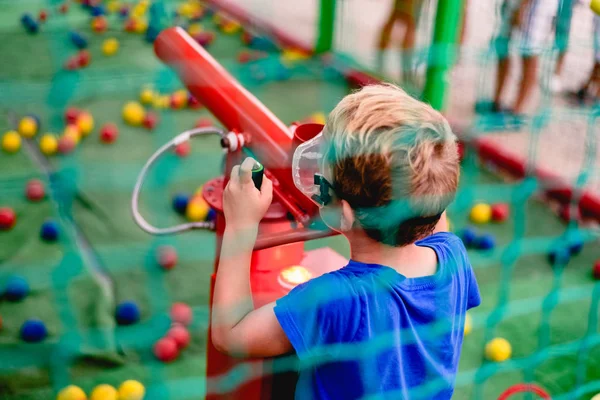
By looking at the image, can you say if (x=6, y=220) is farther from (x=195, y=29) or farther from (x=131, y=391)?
(x=195, y=29)

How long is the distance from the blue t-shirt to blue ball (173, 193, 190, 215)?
1.26m

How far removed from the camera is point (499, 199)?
91.7 inches

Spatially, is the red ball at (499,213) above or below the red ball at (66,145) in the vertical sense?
below

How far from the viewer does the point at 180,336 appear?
1.57 metres

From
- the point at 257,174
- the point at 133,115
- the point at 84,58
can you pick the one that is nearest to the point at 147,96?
the point at 133,115

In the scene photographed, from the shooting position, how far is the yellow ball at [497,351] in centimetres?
164

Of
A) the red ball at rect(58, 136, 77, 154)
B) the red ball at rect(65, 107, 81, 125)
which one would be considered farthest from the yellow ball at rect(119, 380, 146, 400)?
the red ball at rect(65, 107, 81, 125)

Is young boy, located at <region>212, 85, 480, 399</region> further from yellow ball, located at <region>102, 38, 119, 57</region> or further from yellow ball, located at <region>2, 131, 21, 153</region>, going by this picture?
yellow ball, located at <region>102, 38, 119, 57</region>

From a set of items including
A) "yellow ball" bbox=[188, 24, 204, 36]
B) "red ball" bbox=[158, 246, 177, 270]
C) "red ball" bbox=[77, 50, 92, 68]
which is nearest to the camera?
"red ball" bbox=[158, 246, 177, 270]

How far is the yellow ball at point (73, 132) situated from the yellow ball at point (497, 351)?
163cm

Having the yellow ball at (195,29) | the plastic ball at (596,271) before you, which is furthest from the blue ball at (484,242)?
the yellow ball at (195,29)

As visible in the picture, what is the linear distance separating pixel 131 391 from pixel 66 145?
126cm

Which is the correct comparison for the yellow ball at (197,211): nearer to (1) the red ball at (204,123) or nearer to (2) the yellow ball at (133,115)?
(1) the red ball at (204,123)

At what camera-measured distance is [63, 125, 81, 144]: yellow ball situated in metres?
2.47
